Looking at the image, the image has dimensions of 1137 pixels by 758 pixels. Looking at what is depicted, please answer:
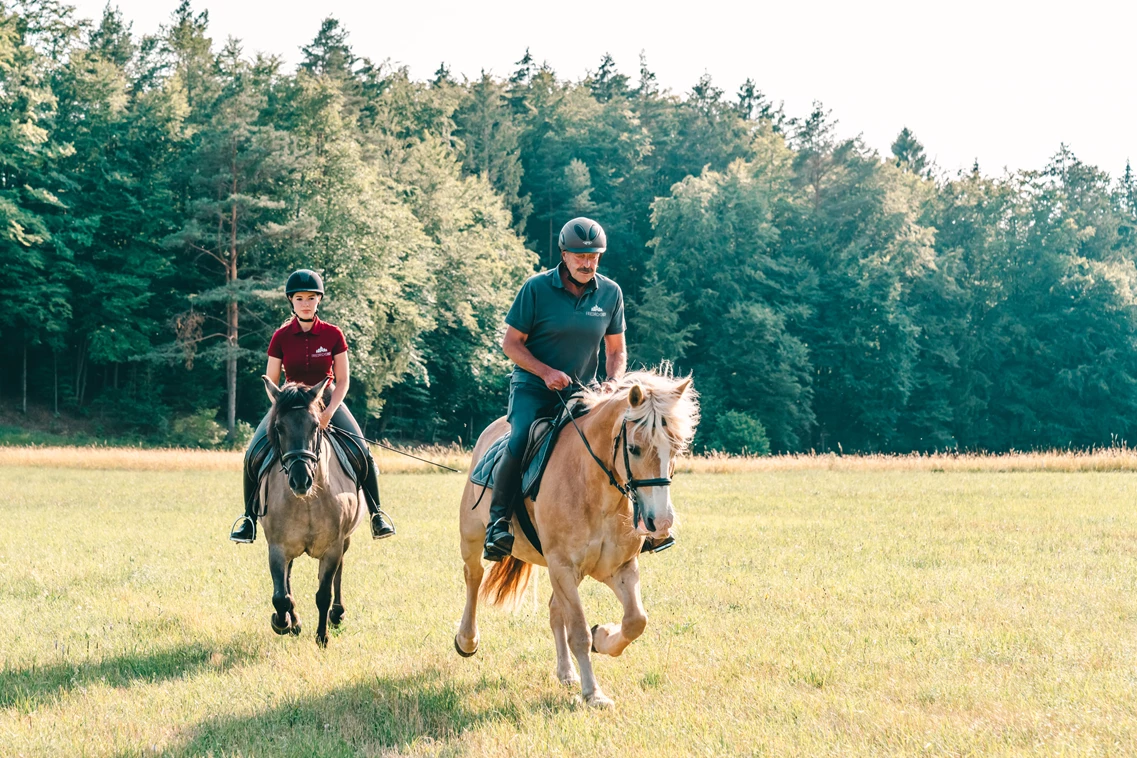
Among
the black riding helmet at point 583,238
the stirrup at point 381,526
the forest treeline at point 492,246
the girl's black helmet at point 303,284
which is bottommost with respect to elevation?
the stirrup at point 381,526

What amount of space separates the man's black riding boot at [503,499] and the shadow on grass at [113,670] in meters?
2.52

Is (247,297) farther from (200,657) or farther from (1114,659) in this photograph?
(1114,659)

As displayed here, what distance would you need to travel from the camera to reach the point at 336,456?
9312mm

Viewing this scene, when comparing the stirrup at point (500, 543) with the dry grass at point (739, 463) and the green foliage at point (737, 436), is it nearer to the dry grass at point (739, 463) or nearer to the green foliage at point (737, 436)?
the dry grass at point (739, 463)

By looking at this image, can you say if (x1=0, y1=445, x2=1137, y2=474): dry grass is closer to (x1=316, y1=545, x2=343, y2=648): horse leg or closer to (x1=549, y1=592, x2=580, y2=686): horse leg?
(x1=316, y1=545, x2=343, y2=648): horse leg

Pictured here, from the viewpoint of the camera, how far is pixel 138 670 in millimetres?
7949

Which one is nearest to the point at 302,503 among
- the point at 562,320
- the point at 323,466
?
the point at 323,466

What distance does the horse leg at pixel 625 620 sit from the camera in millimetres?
6535

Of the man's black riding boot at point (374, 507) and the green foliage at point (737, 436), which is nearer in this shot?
the man's black riding boot at point (374, 507)

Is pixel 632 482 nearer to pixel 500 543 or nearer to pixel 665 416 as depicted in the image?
pixel 665 416

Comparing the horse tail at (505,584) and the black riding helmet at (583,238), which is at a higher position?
the black riding helmet at (583,238)

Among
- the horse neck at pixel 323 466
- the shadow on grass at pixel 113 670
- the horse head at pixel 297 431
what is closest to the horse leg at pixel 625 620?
the horse head at pixel 297 431

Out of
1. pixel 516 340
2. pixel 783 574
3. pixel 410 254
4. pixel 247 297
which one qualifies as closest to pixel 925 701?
pixel 516 340

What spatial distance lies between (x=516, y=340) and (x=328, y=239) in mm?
49224
